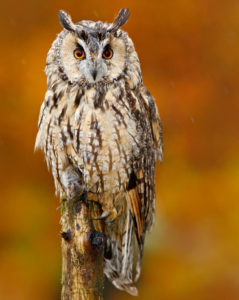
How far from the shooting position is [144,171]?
2371 mm

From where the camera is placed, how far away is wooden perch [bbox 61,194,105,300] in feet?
6.40

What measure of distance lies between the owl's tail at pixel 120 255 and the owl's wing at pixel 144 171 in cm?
7

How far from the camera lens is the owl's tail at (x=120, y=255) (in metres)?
2.49

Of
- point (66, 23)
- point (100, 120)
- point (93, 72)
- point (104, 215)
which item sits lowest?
point (104, 215)

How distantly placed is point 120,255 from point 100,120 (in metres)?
0.76

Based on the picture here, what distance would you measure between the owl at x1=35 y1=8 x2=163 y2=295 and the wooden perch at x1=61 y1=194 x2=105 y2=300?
19 cm

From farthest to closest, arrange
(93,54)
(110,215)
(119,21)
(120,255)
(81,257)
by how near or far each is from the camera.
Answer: (120,255) → (110,215) → (119,21) → (93,54) → (81,257)

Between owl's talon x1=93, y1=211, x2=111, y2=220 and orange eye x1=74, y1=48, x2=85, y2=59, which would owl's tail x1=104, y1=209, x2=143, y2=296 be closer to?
owl's talon x1=93, y1=211, x2=111, y2=220

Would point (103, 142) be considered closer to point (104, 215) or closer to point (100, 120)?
point (100, 120)

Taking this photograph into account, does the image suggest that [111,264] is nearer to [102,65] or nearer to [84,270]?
[84,270]

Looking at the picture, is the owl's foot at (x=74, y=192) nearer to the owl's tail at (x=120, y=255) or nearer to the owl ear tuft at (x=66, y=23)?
the owl's tail at (x=120, y=255)

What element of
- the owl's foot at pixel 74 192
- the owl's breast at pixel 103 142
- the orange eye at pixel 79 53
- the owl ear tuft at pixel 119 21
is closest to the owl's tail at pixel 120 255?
the owl's breast at pixel 103 142

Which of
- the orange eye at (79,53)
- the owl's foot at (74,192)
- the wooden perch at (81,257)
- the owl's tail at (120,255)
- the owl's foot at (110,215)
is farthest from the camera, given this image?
the owl's tail at (120,255)

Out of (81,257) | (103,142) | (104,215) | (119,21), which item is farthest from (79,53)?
(81,257)
